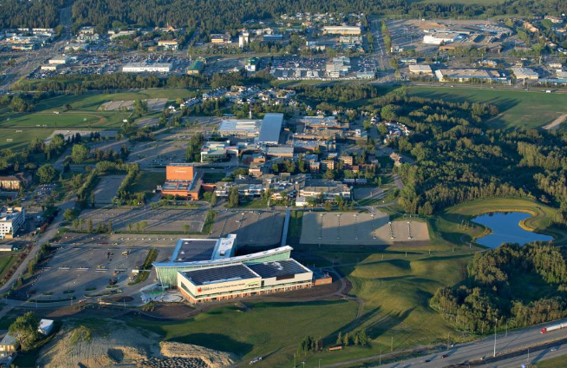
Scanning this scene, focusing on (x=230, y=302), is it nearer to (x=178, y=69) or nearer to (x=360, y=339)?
(x=360, y=339)

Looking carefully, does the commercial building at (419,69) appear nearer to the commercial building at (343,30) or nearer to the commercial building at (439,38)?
the commercial building at (439,38)

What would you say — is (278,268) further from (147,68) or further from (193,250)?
(147,68)

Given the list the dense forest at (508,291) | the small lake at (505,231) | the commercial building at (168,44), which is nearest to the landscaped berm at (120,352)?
the dense forest at (508,291)

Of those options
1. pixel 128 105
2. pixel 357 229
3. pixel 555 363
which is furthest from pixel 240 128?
pixel 555 363

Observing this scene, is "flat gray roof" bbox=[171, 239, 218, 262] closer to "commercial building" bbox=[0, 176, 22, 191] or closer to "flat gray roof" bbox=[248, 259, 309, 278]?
"flat gray roof" bbox=[248, 259, 309, 278]

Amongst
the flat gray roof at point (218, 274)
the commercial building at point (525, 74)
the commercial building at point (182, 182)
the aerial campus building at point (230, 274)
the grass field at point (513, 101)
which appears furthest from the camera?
the commercial building at point (525, 74)

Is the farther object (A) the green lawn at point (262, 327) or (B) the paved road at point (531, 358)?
(A) the green lawn at point (262, 327)
